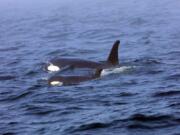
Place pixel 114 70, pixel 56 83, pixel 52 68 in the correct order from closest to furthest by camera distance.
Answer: pixel 56 83, pixel 114 70, pixel 52 68

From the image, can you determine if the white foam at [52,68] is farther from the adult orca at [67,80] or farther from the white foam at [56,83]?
the white foam at [56,83]

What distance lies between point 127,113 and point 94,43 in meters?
16.1

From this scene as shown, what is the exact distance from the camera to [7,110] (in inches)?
563

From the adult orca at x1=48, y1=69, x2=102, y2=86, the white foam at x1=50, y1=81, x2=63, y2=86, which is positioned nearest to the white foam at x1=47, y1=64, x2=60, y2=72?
the adult orca at x1=48, y1=69, x2=102, y2=86

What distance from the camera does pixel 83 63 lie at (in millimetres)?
19953

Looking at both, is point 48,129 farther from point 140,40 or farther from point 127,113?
point 140,40

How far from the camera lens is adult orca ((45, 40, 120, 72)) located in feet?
63.6

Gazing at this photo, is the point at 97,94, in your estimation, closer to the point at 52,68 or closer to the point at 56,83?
the point at 56,83

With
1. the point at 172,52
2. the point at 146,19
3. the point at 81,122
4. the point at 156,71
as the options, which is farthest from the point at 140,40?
the point at 81,122

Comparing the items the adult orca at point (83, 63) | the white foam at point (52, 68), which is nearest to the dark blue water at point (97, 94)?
the white foam at point (52, 68)

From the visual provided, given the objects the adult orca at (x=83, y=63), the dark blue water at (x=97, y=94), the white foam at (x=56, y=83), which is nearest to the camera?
the dark blue water at (x=97, y=94)

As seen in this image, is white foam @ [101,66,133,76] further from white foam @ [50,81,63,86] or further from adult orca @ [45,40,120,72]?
white foam @ [50,81,63,86]

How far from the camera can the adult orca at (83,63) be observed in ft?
63.6

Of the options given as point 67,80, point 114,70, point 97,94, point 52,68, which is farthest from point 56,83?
point 52,68
